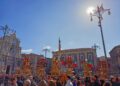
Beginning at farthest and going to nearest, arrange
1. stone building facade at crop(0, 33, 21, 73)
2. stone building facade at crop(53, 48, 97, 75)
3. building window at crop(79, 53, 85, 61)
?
building window at crop(79, 53, 85, 61)
stone building facade at crop(53, 48, 97, 75)
stone building facade at crop(0, 33, 21, 73)

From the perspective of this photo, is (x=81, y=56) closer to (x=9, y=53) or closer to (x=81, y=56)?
(x=81, y=56)

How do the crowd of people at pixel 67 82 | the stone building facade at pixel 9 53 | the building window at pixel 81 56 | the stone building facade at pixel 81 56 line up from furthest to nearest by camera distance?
the building window at pixel 81 56
the stone building facade at pixel 81 56
the stone building facade at pixel 9 53
the crowd of people at pixel 67 82

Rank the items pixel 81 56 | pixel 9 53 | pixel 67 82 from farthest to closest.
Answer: pixel 81 56 < pixel 9 53 < pixel 67 82

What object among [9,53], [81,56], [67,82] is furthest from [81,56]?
[67,82]

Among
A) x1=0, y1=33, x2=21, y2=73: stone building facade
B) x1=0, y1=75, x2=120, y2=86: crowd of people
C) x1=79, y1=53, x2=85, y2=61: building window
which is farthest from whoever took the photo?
x1=79, y1=53, x2=85, y2=61: building window

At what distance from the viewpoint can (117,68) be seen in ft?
144

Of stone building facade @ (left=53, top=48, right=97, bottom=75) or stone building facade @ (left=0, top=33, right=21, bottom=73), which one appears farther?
stone building facade @ (left=53, top=48, right=97, bottom=75)

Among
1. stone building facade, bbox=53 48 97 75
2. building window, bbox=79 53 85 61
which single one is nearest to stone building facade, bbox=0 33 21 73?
stone building facade, bbox=53 48 97 75

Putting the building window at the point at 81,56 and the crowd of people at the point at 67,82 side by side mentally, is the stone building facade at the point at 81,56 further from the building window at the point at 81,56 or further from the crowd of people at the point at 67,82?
the crowd of people at the point at 67,82

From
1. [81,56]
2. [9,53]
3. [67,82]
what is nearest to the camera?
[67,82]

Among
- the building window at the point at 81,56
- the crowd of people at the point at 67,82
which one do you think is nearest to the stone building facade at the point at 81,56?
the building window at the point at 81,56

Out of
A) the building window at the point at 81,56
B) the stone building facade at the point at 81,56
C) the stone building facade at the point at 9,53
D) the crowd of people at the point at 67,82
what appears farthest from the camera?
the building window at the point at 81,56

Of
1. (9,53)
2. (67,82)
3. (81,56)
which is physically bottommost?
(67,82)

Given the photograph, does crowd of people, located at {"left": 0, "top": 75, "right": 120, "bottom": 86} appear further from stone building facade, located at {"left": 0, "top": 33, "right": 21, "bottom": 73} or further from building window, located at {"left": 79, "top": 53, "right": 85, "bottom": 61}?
building window, located at {"left": 79, "top": 53, "right": 85, "bottom": 61}
